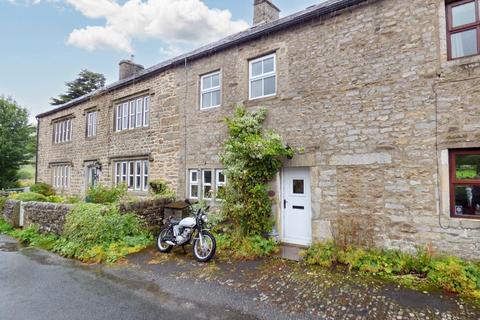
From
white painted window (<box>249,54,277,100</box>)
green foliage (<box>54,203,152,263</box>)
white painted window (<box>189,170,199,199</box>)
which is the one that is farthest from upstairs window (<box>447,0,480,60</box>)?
green foliage (<box>54,203,152,263</box>)

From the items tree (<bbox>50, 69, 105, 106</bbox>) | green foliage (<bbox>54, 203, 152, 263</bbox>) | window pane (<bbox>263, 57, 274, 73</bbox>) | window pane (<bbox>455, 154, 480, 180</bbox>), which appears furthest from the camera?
tree (<bbox>50, 69, 105, 106</bbox>)

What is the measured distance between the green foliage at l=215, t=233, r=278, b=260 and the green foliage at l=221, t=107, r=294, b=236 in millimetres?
297

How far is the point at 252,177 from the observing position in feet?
25.2

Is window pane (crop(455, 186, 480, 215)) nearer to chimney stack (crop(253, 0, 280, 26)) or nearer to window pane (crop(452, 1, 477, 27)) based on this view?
window pane (crop(452, 1, 477, 27))

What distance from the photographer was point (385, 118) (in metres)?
6.26

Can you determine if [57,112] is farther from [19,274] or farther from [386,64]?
[386,64]

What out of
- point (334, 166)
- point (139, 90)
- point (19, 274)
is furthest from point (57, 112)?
point (334, 166)

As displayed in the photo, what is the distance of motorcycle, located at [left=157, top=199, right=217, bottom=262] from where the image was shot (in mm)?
6645

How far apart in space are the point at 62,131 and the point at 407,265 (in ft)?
69.0

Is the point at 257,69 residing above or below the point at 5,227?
above

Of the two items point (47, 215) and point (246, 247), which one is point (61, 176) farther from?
point (246, 247)

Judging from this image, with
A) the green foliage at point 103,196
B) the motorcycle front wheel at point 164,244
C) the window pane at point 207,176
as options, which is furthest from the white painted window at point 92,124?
the motorcycle front wheel at point 164,244

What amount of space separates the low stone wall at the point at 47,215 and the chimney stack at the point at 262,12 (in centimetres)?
1024

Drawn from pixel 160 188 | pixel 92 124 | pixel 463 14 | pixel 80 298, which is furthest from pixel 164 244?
pixel 92 124
